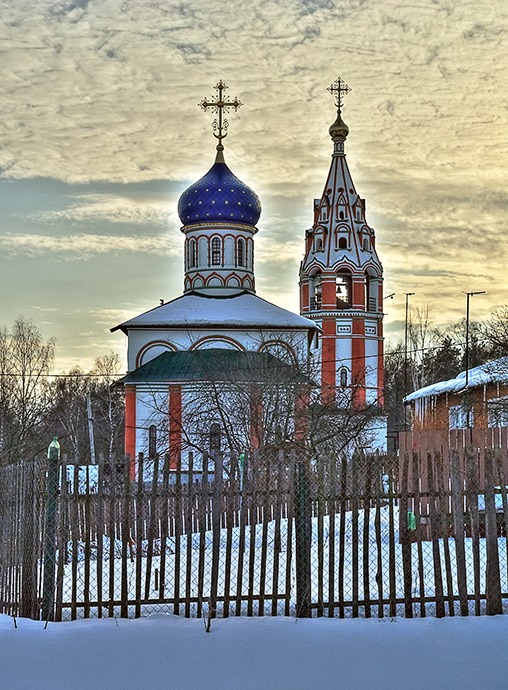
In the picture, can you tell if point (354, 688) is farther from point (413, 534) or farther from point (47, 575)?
point (413, 534)

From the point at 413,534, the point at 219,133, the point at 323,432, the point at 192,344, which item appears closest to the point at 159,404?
the point at 192,344

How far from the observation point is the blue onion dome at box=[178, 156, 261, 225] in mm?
38469

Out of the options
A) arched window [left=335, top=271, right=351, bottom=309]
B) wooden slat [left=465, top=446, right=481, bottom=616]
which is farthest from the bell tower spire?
wooden slat [left=465, top=446, right=481, bottom=616]

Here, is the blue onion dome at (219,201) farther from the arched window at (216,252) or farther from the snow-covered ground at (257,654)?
the snow-covered ground at (257,654)

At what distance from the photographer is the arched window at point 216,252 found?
38.2m

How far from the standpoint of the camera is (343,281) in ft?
149

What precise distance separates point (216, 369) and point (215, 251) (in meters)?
7.82

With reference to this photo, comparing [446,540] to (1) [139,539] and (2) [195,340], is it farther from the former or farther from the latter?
(2) [195,340]

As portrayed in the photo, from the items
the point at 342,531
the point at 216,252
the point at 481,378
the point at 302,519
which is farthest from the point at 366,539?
the point at 216,252

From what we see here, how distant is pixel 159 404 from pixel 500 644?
26533mm

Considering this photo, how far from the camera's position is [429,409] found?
30.9m

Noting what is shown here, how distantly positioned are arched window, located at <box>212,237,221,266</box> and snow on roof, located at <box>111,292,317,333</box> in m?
1.81

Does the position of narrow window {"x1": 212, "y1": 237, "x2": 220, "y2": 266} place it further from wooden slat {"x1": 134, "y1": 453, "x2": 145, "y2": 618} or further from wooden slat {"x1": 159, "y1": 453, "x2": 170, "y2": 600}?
wooden slat {"x1": 159, "y1": 453, "x2": 170, "y2": 600}

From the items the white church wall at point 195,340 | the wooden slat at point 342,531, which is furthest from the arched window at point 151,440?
the wooden slat at point 342,531
